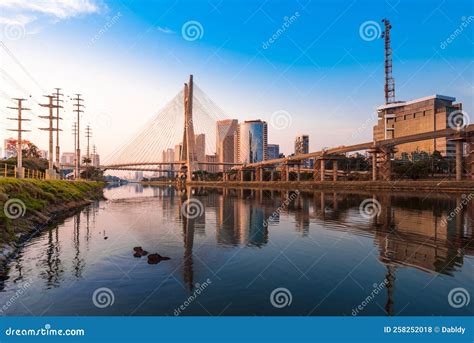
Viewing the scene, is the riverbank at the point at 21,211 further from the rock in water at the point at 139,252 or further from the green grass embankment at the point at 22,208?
the rock in water at the point at 139,252

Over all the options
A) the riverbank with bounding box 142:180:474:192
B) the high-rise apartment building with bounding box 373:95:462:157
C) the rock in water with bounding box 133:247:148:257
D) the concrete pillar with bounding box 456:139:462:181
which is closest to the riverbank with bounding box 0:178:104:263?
the rock in water with bounding box 133:247:148:257

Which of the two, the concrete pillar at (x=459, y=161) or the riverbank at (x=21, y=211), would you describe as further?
the concrete pillar at (x=459, y=161)

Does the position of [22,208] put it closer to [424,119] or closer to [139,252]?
[139,252]

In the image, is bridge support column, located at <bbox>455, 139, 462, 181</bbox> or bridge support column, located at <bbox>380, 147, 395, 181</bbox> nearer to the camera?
bridge support column, located at <bbox>455, 139, 462, 181</bbox>

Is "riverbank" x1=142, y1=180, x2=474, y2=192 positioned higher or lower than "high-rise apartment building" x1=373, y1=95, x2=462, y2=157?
lower

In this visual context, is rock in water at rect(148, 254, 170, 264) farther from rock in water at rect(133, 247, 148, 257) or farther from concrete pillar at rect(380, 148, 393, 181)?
concrete pillar at rect(380, 148, 393, 181)

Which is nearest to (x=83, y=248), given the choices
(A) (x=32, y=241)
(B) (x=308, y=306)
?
(A) (x=32, y=241)

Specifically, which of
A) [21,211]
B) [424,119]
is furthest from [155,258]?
[424,119]

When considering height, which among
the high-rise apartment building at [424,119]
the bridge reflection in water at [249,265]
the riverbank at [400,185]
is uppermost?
the high-rise apartment building at [424,119]

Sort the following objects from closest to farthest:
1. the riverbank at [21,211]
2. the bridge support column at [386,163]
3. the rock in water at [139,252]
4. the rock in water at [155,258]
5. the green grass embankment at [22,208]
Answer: the rock in water at [155,258] < the rock in water at [139,252] < the riverbank at [21,211] < the green grass embankment at [22,208] < the bridge support column at [386,163]

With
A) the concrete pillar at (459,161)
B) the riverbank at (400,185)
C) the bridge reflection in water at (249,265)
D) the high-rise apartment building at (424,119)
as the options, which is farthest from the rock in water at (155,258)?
the high-rise apartment building at (424,119)

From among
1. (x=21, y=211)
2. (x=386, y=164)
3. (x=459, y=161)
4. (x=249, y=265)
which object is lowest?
(x=249, y=265)

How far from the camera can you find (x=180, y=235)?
23.8m

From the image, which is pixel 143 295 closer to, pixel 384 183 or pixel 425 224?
pixel 425 224
